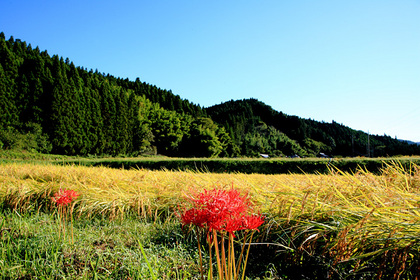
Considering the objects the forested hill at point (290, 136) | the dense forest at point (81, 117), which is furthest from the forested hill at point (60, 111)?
the forested hill at point (290, 136)

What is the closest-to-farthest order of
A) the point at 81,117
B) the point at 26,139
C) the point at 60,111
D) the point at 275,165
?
the point at 275,165 → the point at 26,139 → the point at 60,111 → the point at 81,117

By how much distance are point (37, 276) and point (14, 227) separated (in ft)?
4.00

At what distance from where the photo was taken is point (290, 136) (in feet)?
218

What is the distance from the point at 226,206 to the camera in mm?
770

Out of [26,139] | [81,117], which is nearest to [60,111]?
[81,117]

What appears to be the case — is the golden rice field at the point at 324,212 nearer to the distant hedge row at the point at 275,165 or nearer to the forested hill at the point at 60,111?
the distant hedge row at the point at 275,165

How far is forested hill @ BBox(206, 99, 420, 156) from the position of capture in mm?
50875

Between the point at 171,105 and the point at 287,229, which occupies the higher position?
the point at 171,105

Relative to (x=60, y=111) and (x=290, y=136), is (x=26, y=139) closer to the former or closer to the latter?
(x=60, y=111)

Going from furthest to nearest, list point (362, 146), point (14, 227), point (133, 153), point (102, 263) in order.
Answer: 1. point (362, 146)
2. point (133, 153)
3. point (14, 227)
4. point (102, 263)

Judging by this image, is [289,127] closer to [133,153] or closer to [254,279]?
[133,153]

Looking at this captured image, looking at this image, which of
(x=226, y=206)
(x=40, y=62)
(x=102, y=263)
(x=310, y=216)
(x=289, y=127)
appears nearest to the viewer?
(x=226, y=206)

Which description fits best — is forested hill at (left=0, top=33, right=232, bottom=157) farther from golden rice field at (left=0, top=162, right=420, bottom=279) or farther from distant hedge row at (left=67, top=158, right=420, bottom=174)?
golden rice field at (left=0, top=162, right=420, bottom=279)

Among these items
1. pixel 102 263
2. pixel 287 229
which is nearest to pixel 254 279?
pixel 287 229
